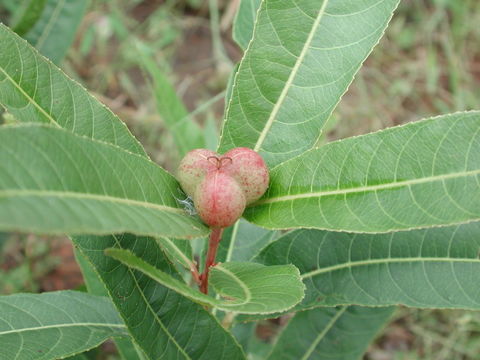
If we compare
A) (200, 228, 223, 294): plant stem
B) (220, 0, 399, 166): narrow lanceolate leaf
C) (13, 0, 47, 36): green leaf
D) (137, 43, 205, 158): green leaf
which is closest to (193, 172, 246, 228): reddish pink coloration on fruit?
(200, 228, 223, 294): plant stem

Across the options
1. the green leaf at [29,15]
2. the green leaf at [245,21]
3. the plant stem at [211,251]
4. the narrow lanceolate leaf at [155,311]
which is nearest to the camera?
the narrow lanceolate leaf at [155,311]

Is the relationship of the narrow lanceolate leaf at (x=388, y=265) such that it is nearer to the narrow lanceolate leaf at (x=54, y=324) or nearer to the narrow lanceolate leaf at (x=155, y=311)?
the narrow lanceolate leaf at (x=155, y=311)

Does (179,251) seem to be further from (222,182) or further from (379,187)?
(379,187)

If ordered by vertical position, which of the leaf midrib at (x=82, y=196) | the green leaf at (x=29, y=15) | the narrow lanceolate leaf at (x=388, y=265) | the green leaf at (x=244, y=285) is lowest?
the narrow lanceolate leaf at (x=388, y=265)

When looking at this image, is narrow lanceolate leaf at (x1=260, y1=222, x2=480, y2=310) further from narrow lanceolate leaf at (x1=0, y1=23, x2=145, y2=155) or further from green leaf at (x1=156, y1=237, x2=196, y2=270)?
narrow lanceolate leaf at (x1=0, y1=23, x2=145, y2=155)

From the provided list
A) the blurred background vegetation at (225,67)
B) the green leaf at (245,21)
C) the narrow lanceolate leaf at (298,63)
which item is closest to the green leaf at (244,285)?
the narrow lanceolate leaf at (298,63)

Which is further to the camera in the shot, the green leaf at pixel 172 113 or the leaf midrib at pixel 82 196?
the green leaf at pixel 172 113
